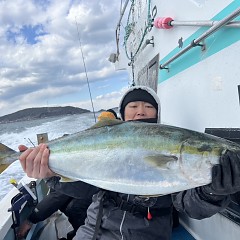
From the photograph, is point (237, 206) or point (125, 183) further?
point (237, 206)

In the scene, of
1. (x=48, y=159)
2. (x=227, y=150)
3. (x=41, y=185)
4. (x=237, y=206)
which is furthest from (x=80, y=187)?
(x=41, y=185)

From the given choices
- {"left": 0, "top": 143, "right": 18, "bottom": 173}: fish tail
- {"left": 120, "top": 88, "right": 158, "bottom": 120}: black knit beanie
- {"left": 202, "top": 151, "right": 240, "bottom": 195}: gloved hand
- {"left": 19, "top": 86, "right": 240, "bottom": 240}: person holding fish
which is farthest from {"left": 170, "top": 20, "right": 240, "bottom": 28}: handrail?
{"left": 0, "top": 143, "right": 18, "bottom": 173}: fish tail

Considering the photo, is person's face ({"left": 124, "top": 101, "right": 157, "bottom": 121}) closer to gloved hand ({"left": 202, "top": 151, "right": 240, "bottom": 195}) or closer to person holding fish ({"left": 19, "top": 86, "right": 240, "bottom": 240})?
person holding fish ({"left": 19, "top": 86, "right": 240, "bottom": 240})

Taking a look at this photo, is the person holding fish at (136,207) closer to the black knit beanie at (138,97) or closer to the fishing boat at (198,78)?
the black knit beanie at (138,97)

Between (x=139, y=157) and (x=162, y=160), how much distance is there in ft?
0.49

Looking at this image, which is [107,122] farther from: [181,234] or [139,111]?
[181,234]

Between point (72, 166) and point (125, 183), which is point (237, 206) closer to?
point (125, 183)

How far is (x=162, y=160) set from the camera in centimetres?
158

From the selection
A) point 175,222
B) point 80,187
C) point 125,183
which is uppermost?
point 125,183

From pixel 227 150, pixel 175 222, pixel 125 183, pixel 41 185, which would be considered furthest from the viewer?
pixel 41 185

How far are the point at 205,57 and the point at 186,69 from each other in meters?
0.48

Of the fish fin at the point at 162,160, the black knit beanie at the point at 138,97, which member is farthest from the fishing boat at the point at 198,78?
the fish fin at the point at 162,160

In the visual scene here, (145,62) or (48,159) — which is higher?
(145,62)

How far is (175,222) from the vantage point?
11.6 ft
